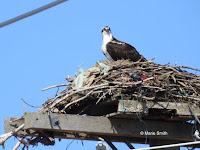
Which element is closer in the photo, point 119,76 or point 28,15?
point 28,15

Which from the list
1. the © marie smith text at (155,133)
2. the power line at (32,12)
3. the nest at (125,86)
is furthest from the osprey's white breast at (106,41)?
the power line at (32,12)

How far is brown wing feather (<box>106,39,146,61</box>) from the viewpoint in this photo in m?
11.3

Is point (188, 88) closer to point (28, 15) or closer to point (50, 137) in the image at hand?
point (50, 137)

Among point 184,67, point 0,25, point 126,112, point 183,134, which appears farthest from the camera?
point 184,67

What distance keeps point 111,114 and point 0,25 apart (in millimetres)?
2522

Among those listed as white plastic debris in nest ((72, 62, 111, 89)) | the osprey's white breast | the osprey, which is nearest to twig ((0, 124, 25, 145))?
white plastic debris in nest ((72, 62, 111, 89))

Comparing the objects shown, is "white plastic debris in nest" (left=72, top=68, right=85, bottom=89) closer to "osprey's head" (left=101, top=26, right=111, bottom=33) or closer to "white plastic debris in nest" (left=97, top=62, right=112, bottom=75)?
"white plastic debris in nest" (left=97, top=62, right=112, bottom=75)

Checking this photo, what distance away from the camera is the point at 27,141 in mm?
8836

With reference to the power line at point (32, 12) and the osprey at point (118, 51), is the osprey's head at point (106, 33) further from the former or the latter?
the power line at point (32, 12)

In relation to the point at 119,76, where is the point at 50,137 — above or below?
below

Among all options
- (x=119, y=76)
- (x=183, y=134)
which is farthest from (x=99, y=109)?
(x=183, y=134)

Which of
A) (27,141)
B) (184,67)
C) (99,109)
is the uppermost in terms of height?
(184,67)

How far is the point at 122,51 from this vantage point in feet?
37.7

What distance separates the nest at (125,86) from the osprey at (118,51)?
3.77 ft
